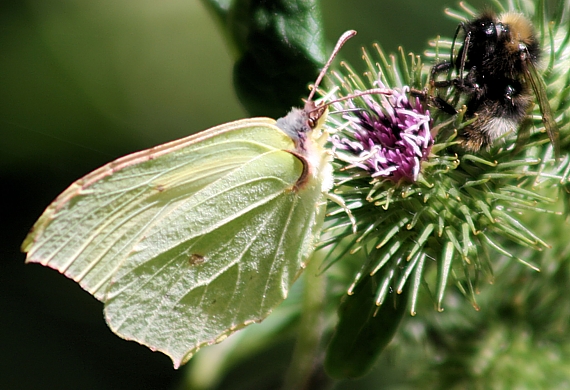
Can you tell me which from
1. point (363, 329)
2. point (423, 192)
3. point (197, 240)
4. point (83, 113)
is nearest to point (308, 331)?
point (363, 329)

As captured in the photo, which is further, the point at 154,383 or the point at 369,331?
the point at 154,383

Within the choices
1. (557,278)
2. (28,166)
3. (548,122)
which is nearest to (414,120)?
(548,122)

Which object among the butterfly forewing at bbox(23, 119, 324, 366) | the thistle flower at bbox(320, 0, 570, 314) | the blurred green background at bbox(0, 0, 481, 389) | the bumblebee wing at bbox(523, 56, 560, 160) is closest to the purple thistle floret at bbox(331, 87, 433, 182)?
the thistle flower at bbox(320, 0, 570, 314)

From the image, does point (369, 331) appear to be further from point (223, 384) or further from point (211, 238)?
point (223, 384)

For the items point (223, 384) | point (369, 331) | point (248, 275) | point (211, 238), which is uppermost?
point (211, 238)

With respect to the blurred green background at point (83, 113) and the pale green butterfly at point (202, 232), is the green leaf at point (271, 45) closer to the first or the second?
the pale green butterfly at point (202, 232)

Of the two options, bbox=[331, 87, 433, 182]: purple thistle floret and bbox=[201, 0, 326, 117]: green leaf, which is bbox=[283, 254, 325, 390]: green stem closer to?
bbox=[331, 87, 433, 182]: purple thistle floret

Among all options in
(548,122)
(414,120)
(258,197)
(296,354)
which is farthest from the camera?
(296,354)

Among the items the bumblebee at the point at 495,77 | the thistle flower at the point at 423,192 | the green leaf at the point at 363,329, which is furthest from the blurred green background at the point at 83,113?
the bumblebee at the point at 495,77
